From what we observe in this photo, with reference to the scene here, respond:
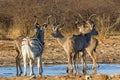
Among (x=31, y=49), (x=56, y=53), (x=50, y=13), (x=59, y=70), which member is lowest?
(x=59, y=70)

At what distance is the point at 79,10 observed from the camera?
47.7 m

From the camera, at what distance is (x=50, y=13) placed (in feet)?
149

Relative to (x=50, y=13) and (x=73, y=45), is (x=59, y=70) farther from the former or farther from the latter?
(x=50, y=13)

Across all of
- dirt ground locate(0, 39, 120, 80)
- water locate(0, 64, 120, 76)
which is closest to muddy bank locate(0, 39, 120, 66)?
dirt ground locate(0, 39, 120, 80)

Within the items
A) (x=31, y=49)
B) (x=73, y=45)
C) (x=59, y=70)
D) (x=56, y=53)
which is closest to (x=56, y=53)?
(x=56, y=53)

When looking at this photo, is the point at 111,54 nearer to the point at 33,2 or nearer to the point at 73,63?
the point at 73,63

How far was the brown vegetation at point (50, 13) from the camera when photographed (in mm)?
38000

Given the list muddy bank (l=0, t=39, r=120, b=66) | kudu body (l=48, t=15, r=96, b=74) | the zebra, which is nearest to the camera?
the zebra

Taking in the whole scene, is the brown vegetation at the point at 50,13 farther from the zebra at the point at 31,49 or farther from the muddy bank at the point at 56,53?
the zebra at the point at 31,49

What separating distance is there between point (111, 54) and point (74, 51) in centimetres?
721

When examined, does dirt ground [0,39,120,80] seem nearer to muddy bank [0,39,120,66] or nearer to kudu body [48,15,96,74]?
muddy bank [0,39,120,66]

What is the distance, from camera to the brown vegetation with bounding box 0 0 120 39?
38.0 m

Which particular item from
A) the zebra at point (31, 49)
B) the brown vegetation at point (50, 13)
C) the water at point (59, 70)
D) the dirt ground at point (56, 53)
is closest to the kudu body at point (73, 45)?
the water at point (59, 70)

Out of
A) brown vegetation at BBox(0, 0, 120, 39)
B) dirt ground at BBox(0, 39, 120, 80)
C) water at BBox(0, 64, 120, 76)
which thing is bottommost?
water at BBox(0, 64, 120, 76)
